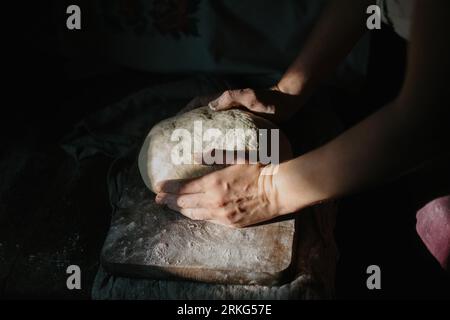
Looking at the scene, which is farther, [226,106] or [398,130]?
[226,106]

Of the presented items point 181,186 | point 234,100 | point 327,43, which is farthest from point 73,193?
point 327,43

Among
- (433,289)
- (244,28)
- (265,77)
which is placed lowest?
(433,289)

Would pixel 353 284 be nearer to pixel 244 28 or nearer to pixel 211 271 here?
pixel 211 271

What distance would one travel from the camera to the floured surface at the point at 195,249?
123 cm

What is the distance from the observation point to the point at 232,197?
50.3 inches

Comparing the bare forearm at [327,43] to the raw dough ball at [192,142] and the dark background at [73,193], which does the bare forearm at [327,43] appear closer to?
the raw dough ball at [192,142]

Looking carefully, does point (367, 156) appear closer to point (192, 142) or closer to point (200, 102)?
point (192, 142)

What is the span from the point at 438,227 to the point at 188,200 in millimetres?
711

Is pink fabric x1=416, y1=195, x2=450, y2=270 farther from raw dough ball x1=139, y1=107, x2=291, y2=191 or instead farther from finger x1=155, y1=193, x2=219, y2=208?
finger x1=155, y1=193, x2=219, y2=208

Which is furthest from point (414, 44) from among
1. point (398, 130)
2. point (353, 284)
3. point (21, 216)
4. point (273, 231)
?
point (21, 216)

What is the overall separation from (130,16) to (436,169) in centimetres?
123

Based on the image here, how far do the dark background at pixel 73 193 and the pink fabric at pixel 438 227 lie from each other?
0.26 metres

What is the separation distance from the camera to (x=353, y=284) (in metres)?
1.69
